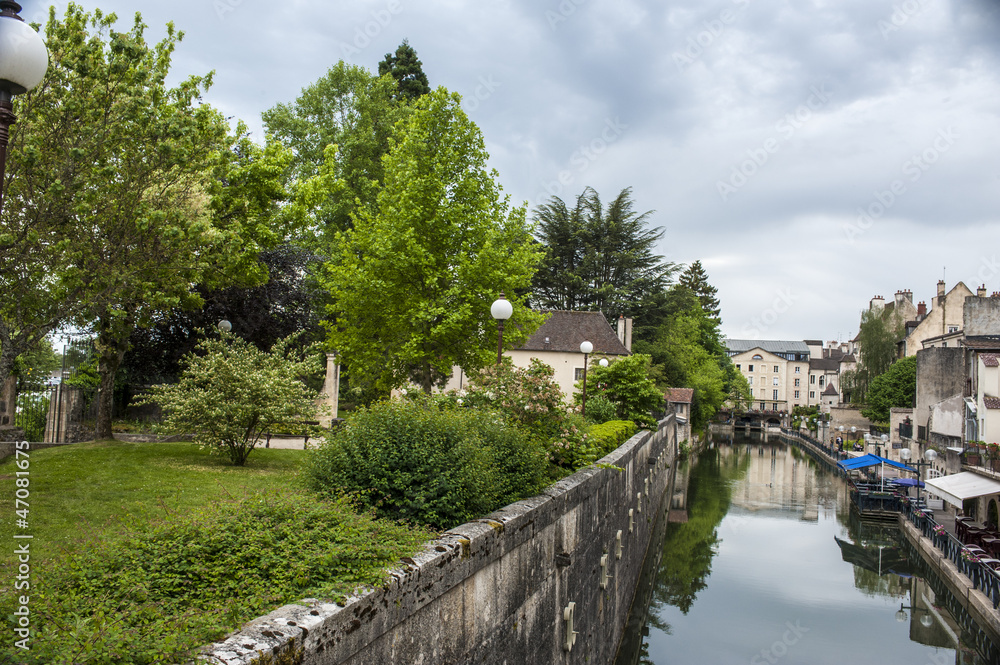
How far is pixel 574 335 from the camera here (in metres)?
41.2

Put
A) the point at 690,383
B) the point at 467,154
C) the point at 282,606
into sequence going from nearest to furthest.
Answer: the point at 282,606, the point at 467,154, the point at 690,383

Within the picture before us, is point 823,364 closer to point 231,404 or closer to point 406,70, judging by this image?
point 406,70

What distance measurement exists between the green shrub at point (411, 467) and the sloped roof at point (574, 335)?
34122 mm

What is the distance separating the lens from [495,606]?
5305 mm

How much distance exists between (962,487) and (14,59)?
26.0m

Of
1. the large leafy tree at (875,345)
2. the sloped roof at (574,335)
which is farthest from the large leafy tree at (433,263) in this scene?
the large leafy tree at (875,345)

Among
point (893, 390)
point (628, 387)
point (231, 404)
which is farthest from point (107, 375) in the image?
point (893, 390)

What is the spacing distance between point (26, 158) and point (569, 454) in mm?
7277

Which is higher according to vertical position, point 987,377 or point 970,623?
point 987,377

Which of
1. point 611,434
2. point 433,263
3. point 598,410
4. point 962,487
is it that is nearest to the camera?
point 611,434

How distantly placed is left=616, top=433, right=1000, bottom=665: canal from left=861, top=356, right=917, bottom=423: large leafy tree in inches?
955

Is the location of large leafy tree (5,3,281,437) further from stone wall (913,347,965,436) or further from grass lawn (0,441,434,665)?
stone wall (913,347,965,436)

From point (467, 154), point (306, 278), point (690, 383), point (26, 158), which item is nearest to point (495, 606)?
point (26, 158)

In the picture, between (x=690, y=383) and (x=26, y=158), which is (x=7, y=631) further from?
(x=690, y=383)
